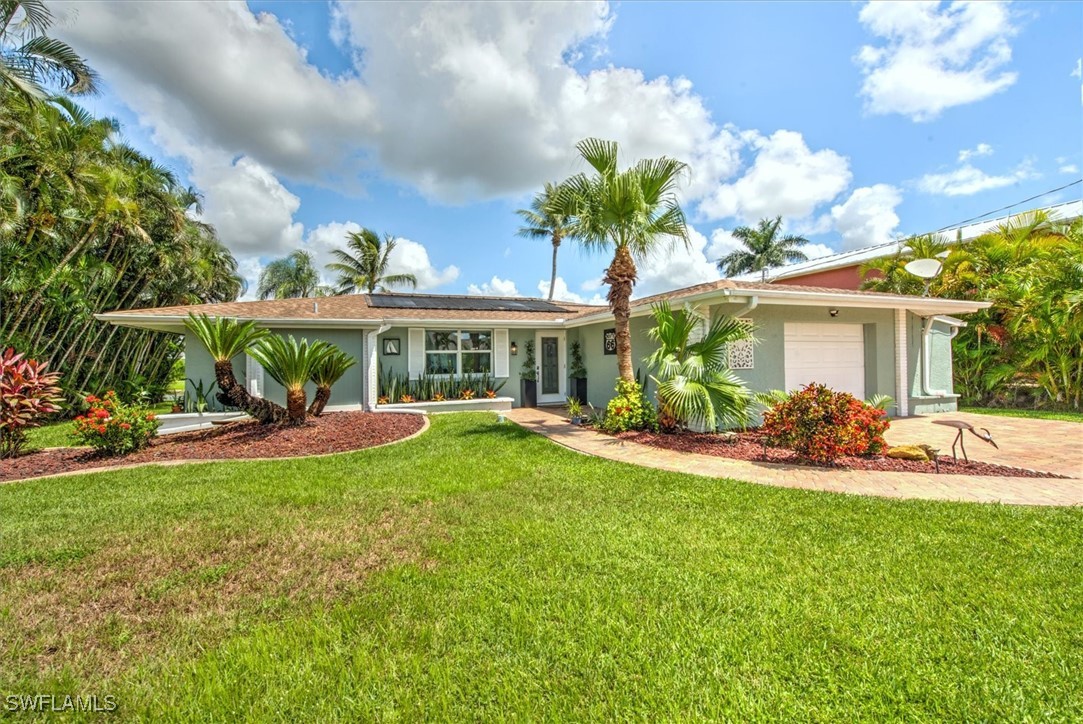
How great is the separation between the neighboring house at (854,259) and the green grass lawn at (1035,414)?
679cm

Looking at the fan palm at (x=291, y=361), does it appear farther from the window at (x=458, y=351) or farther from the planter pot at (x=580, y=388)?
the planter pot at (x=580, y=388)

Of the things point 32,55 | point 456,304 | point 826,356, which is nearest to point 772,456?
point 826,356

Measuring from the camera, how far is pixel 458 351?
14250 mm

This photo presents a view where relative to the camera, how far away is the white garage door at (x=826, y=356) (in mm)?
10219

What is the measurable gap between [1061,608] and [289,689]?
4658 millimetres

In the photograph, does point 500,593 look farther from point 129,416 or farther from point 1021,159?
point 1021,159

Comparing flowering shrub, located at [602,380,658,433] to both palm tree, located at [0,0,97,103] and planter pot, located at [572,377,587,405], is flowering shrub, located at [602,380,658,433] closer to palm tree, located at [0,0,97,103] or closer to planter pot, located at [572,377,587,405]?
planter pot, located at [572,377,587,405]

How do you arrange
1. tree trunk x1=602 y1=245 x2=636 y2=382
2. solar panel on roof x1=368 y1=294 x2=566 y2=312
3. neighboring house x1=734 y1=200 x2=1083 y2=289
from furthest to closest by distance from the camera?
neighboring house x1=734 y1=200 x2=1083 y2=289, solar panel on roof x1=368 y1=294 x2=566 y2=312, tree trunk x1=602 y1=245 x2=636 y2=382

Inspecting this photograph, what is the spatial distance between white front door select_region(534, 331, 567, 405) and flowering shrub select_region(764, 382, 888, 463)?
29.1ft

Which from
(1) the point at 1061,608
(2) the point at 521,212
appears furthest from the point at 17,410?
(2) the point at 521,212

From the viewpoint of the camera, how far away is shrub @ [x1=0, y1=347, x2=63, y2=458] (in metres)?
7.86

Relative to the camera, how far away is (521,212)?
2688cm

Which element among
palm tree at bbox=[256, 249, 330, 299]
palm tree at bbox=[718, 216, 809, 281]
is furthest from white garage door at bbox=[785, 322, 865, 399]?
palm tree at bbox=[256, 249, 330, 299]

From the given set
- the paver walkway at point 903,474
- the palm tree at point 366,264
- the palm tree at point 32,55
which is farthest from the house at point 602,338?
the palm tree at point 366,264
